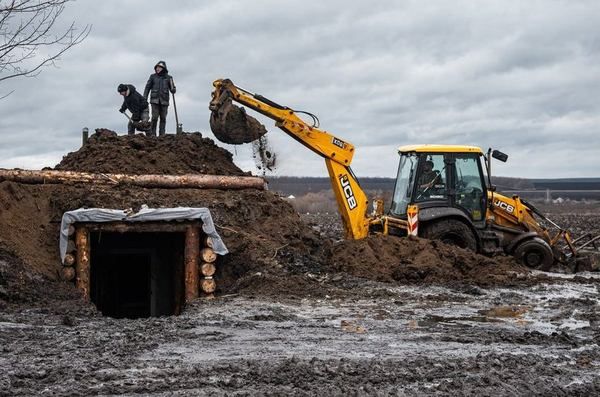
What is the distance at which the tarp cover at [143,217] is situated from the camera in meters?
13.6

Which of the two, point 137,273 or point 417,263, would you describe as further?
point 137,273

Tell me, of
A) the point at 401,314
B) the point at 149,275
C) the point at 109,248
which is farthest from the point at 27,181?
the point at 401,314

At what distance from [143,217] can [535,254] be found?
8.08 meters

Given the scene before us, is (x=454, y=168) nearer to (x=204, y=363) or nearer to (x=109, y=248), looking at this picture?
(x=109, y=248)

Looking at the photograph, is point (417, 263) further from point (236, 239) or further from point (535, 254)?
point (535, 254)

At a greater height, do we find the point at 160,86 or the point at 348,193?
the point at 160,86

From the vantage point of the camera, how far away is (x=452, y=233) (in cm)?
1616

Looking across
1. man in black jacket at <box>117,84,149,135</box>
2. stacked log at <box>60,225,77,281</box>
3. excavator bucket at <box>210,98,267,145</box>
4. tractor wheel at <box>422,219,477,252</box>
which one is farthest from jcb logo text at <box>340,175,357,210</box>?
stacked log at <box>60,225,77,281</box>

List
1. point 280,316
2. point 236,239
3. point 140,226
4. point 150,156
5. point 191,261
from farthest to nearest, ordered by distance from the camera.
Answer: point 150,156
point 236,239
point 191,261
point 140,226
point 280,316

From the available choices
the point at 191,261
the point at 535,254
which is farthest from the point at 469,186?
the point at 191,261

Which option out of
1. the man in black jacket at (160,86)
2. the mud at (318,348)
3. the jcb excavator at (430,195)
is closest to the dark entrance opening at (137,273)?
the jcb excavator at (430,195)

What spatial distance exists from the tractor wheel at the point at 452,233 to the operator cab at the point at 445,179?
35 centimetres

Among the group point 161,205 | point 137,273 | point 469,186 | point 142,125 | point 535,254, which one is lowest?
point 137,273

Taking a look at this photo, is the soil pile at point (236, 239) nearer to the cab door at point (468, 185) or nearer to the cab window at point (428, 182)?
the cab window at point (428, 182)
